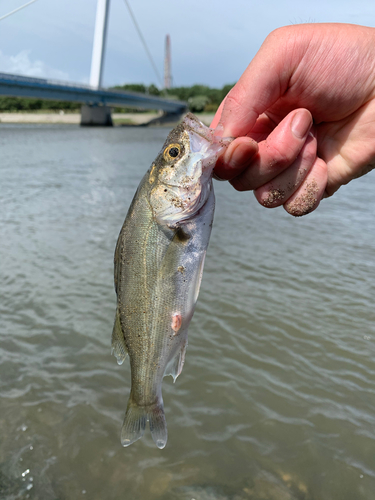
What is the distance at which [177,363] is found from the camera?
9.78 ft

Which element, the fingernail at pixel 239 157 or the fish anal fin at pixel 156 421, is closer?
the fingernail at pixel 239 157

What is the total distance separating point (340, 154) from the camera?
318 cm

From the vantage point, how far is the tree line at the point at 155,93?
10050 centimetres

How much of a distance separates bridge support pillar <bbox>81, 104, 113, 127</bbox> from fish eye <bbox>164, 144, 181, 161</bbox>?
79458 millimetres

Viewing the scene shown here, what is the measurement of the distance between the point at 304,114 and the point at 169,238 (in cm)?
130

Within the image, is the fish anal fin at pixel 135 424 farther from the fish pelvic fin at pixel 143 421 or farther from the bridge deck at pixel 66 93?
the bridge deck at pixel 66 93

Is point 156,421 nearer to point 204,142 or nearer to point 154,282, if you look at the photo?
point 154,282

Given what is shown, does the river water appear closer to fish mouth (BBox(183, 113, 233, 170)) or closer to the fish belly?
the fish belly

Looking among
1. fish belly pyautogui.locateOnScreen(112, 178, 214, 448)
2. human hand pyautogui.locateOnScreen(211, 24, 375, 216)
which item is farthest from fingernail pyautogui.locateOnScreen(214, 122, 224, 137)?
fish belly pyautogui.locateOnScreen(112, 178, 214, 448)

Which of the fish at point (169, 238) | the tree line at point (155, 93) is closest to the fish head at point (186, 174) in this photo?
the fish at point (169, 238)

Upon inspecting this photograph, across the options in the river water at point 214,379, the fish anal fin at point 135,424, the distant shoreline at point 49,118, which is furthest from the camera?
the distant shoreline at point 49,118

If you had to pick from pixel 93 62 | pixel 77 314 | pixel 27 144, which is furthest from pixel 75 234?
pixel 93 62

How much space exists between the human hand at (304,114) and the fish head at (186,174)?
147 millimetres

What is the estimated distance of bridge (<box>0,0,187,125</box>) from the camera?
51.4 m
